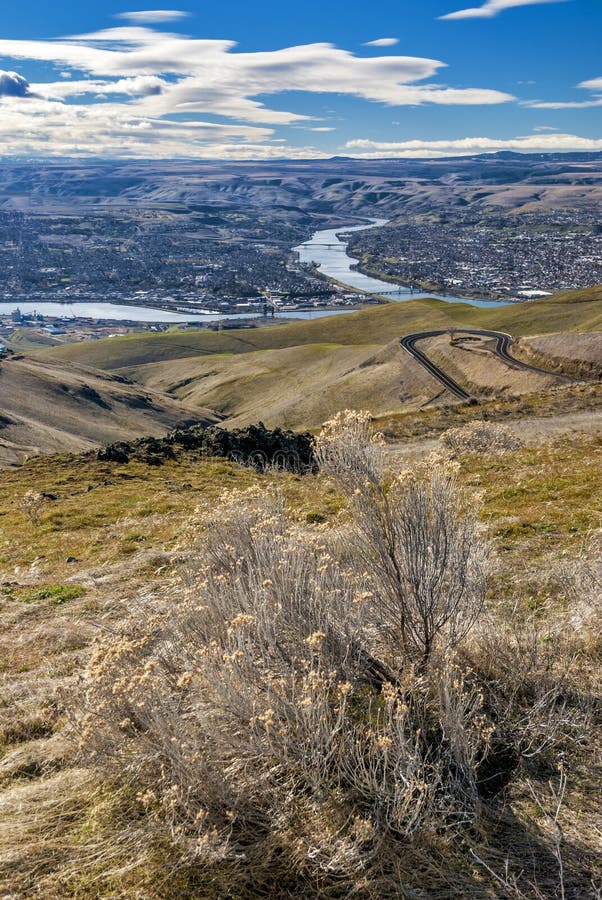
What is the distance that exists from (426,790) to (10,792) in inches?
135

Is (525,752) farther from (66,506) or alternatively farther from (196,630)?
(66,506)

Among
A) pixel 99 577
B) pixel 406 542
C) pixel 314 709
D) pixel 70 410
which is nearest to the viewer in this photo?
pixel 314 709

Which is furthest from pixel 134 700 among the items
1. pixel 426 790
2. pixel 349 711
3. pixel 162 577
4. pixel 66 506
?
pixel 66 506

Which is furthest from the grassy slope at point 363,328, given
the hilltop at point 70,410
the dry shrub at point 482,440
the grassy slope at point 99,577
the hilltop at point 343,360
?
the grassy slope at point 99,577

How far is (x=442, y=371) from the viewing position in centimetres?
5641

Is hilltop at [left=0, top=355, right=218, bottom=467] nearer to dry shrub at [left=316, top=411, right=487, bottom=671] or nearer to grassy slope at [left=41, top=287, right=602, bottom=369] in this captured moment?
dry shrub at [left=316, top=411, right=487, bottom=671]

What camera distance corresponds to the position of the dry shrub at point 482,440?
73.5 feet

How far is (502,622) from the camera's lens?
7.19 m

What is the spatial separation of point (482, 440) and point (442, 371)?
34.5m

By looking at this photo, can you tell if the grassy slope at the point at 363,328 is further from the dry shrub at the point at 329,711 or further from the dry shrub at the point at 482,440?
the dry shrub at the point at 329,711

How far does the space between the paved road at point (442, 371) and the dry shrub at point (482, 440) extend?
18.3 metres

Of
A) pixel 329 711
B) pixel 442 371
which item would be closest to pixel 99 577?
pixel 329 711

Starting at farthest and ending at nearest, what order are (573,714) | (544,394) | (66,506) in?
(544,394), (66,506), (573,714)

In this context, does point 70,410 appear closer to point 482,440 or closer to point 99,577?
point 482,440
